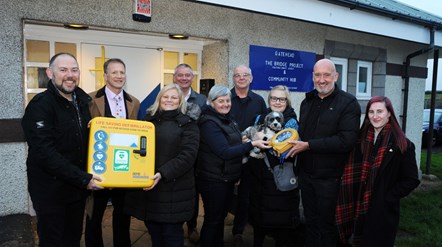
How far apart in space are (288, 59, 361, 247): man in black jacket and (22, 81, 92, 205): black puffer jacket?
179cm

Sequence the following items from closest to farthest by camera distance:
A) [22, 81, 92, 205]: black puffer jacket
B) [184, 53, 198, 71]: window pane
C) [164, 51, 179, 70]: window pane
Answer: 1. [22, 81, 92, 205]: black puffer jacket
2. [164, 51, 179, 70]: window pane
3. [184, 53, 198, 71]: window pane

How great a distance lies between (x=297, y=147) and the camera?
314cm

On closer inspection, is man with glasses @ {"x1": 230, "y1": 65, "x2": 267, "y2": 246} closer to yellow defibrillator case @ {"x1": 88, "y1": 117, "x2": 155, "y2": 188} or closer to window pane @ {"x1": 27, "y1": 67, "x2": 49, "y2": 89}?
yellow defibrillator case @ {"x1": 88, "y1": 117, "x2": 155, "y2": 188}

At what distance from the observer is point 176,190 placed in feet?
9.70

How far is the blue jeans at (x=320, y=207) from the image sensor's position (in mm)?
3193

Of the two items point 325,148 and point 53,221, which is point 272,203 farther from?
point 53,221

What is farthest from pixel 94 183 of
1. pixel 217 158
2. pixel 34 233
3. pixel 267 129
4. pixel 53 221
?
pixel 34 233

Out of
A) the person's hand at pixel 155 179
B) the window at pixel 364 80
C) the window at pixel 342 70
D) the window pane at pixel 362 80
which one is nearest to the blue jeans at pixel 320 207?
the person's hand at pixel 155 179

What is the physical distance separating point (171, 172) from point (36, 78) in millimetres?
2884

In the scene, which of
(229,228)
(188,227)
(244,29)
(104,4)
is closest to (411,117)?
(244,29)

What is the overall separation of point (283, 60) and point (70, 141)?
4128 millimetres

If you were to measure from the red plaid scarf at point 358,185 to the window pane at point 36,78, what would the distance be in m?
3.93

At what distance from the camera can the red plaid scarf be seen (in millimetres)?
2979

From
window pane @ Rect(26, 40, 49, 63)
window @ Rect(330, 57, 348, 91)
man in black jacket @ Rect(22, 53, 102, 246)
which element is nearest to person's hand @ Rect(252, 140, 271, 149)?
man in black jacket @ Rect(22, 53, 102, 246)
